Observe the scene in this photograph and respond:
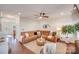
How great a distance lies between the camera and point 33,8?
224cm

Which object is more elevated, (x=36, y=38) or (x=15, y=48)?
(x=36, y=38)

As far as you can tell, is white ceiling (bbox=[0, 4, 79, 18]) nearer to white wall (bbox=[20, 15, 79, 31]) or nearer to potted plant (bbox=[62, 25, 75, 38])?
white wall (bbox=[20, 15, 79, 31])

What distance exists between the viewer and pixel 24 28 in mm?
2209

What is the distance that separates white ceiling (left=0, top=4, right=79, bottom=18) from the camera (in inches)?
87.1

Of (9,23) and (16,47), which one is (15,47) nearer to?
(16,47)

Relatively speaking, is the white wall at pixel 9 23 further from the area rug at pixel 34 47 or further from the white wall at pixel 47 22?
the area rug at pixel 34 47

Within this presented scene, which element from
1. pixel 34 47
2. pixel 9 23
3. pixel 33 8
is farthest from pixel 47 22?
pixel 9 23

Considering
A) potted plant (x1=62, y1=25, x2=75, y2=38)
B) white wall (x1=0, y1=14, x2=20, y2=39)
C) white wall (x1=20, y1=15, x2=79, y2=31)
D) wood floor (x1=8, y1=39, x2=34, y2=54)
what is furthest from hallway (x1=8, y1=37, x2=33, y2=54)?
potted plant (x1=62, y1=25, x2=75, y2=38)

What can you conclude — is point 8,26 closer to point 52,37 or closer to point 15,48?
point 15,48

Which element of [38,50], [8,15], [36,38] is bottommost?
[38,50]

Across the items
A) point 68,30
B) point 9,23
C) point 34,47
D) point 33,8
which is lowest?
point 34,47

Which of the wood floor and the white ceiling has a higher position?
the white ceiling
